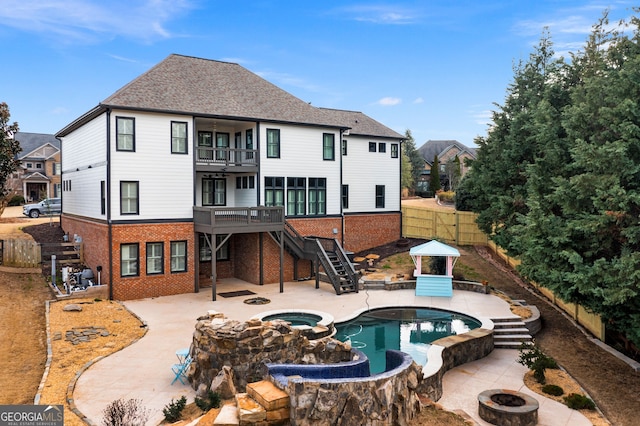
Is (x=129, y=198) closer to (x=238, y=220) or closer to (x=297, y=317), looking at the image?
(x=238, y=220)

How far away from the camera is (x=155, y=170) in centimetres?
2173

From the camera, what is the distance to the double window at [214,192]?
26.0 meters

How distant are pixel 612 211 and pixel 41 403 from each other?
48.0 feet

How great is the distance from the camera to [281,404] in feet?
23.9

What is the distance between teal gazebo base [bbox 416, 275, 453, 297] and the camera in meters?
21.8

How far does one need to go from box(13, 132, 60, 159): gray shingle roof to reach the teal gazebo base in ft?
188

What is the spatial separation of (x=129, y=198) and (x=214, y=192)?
5805 millimetres

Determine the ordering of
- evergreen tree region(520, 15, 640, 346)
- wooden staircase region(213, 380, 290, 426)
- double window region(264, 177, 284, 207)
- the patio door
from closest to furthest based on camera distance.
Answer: wooden staircase region(213, 380, 290, 426)
evergreen tree region(520, 15, 640, 346)
double window region(264, 177, 284, 207)
the patio door

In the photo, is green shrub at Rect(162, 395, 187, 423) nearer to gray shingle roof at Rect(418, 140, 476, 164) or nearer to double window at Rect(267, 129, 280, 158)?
double window at Rect(267, 129, 280, 158)

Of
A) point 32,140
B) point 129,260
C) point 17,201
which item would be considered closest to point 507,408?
point 129,260

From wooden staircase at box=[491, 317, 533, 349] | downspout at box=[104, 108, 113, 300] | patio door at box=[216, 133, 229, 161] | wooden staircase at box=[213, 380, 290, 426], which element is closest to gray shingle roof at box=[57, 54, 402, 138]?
downspout at box=[104, 108, 113, 300]

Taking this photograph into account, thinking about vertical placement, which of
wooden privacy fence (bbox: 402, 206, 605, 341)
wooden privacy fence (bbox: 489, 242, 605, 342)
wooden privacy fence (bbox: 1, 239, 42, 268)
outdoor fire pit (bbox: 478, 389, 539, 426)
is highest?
wooden privacy fence (bbox: 402, 206, 605, 341)

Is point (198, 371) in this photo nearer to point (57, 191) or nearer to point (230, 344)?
point (230, 344)

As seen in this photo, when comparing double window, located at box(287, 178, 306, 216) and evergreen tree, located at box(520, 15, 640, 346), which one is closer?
evergreen tree, located at box(520, 15, 640, 346)
